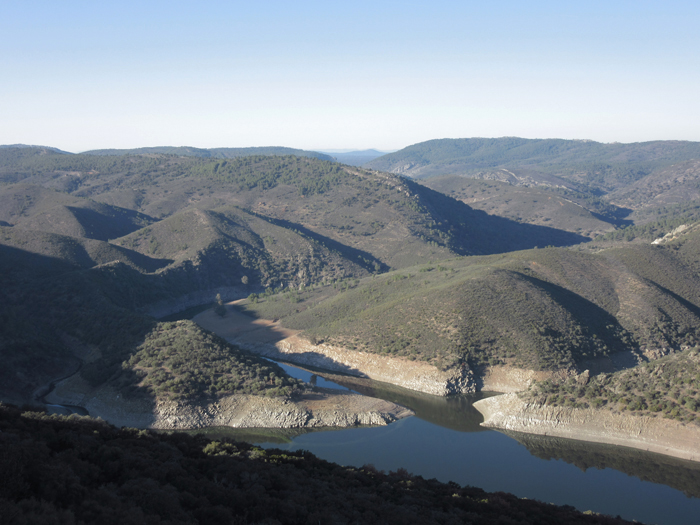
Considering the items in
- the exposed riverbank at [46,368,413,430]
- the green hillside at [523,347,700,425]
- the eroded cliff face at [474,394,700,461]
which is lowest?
the exposed riverbank at [46,368,413,430]

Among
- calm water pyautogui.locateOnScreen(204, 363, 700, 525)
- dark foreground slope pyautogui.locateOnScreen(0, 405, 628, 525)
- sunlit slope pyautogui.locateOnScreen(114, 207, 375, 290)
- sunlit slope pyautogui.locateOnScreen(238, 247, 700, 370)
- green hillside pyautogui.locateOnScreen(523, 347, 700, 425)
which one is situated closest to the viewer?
dark foreground slope pyautogui.locateOnScreen(0, 405, 628, 525)

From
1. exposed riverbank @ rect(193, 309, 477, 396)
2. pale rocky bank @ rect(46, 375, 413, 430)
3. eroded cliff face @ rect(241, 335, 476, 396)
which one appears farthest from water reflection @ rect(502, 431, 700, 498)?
pale rocky bank @ rect(46, 375, 413, 430)

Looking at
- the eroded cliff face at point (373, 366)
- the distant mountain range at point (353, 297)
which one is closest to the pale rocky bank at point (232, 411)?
the distant mountain range at point (353, 297)

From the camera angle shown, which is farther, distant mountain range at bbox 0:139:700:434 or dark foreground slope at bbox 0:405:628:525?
distant mountain range at bbox 0:139:700:434

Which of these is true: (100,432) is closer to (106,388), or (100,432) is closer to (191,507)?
(191,507)

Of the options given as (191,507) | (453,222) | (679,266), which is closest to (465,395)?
(191,507)

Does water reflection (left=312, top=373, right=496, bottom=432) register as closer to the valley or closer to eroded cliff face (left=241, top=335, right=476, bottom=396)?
the valley
